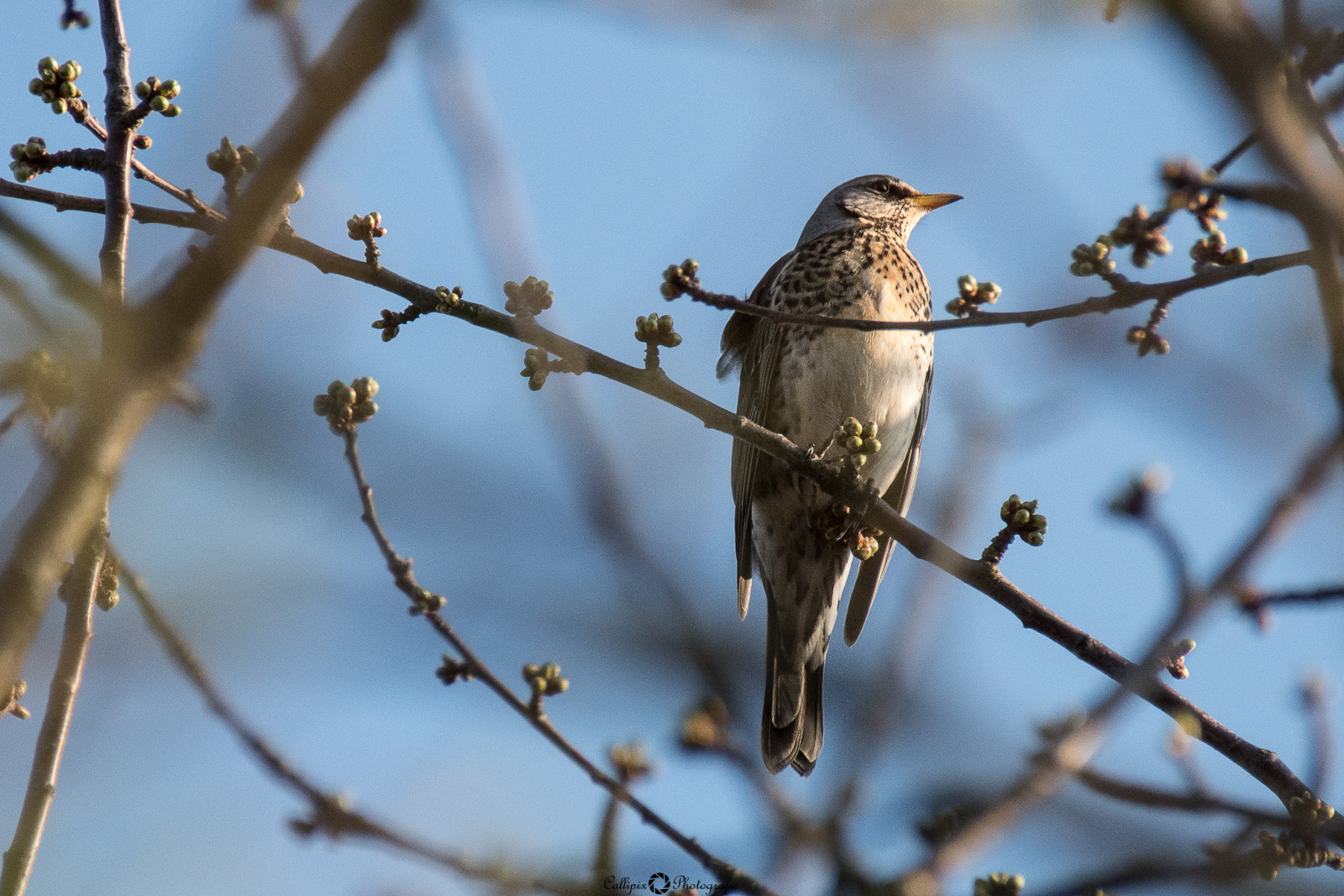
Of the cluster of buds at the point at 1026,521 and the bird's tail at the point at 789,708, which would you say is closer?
the cluster of buds at the point at 1026,521

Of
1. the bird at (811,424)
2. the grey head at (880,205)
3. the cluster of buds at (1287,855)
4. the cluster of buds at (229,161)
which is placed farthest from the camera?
the grey head at (880,205)

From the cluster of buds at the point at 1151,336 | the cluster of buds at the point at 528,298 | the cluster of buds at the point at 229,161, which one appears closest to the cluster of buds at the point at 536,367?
the cluster of buds at the point at 528,298

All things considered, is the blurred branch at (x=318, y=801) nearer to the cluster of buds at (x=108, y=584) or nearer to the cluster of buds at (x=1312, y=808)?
the cluster of buds at (x=108, y=584)

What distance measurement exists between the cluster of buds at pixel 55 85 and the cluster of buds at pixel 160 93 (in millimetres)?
176

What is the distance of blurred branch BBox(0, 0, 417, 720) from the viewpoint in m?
1.61

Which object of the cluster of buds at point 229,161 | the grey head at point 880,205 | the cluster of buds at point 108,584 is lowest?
the cluster of buds at point 108,584

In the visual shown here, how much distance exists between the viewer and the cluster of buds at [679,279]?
10.6 feet

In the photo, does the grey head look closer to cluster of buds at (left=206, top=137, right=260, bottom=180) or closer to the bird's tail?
the bird's tail

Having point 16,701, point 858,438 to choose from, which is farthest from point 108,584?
point 858,438

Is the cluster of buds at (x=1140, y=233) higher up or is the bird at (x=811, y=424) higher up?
the bird at (x=811, y=424)

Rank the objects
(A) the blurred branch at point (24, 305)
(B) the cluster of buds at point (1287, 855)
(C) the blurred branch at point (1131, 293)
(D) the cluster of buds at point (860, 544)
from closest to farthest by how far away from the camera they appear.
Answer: (A) the blurred branch at point (24, 305)
(B) the cluster of buds at point (1287, 855)
(C) the blurred branch at point (1131, 293)
(D) the cluster of buds at point (860, 544)

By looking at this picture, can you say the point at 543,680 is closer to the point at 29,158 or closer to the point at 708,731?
the point at 708,731

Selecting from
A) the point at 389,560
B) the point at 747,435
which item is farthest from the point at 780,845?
the point at 747,435

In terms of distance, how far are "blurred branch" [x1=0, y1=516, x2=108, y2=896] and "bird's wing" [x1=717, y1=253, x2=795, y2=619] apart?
3.30 m
